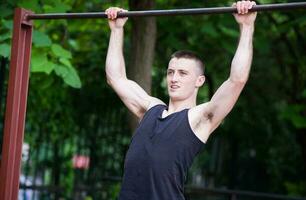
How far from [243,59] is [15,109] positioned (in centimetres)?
149

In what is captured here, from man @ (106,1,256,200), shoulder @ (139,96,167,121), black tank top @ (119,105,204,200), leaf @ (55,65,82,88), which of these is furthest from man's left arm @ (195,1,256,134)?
leaf @ (55,65,82,88)

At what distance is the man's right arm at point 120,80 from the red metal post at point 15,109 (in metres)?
0.54

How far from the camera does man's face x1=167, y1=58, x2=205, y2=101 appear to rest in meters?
3.45

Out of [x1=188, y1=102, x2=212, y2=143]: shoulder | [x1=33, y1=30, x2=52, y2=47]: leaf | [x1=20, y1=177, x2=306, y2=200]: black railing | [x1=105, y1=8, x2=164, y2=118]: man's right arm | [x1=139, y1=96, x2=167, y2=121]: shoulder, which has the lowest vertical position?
[x1=20, y1=177, x2=306, y2=200]: black railing

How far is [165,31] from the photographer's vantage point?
6477mm

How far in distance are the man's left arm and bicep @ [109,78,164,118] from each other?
489mm

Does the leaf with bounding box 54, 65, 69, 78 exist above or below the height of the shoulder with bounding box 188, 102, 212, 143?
above

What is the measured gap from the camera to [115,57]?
12.9 ft

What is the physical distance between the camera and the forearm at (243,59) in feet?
10.7

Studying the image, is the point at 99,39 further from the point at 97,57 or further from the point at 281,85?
the point at 281,85

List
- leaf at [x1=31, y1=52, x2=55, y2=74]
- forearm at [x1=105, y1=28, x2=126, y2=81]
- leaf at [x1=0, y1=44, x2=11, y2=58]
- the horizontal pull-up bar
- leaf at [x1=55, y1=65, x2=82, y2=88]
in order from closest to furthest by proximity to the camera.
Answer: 1. the horizontal pull-up bar
2. forearm at [x1=105, y1=28, x2=126, y2=81]
3. leaf at [x1=0, y1=44, x2=11, y2=58]
4. leaf at [x1=31, y1=52, x2=55, y2=74]
5. leaf at [x1=55, y1=65, x2=82, y2=88]

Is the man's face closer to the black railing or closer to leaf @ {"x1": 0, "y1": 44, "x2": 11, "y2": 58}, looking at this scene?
leaf @ {"x1": 0, "y1": 44, "x2": 11, "y2": 58}

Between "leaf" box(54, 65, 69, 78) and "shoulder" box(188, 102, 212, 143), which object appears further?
"leaf" box(54, 65, 69, 78)

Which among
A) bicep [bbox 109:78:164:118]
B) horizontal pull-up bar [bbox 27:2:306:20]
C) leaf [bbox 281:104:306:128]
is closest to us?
horizontal pull-up bar [bbox 27:2:306:20]
